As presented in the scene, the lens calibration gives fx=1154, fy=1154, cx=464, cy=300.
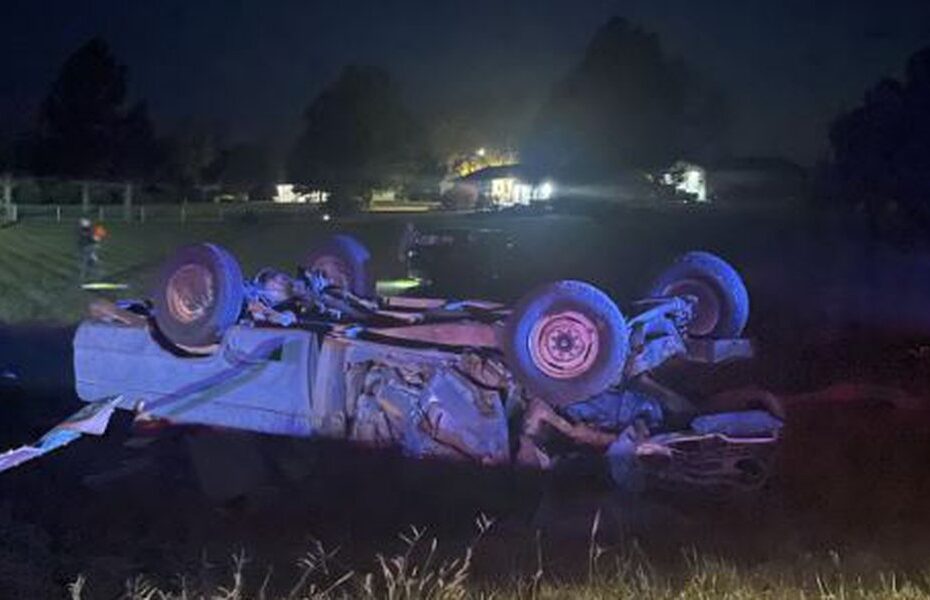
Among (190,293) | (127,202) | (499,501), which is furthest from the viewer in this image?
(127,202)

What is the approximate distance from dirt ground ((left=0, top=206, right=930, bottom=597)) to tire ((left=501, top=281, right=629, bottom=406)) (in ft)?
1.67

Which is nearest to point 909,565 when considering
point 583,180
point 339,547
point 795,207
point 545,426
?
point 545,426

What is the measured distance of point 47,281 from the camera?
72.1ft

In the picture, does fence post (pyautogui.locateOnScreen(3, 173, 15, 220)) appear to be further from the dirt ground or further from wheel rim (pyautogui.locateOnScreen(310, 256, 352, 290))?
the dirt ground

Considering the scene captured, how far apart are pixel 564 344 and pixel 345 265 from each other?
298 cm

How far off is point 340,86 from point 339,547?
61847 millimetres

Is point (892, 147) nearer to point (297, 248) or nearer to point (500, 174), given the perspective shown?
point (297, 248)

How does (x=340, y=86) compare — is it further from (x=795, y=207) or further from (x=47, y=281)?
(x=47, y=281)

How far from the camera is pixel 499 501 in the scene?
6.48 m

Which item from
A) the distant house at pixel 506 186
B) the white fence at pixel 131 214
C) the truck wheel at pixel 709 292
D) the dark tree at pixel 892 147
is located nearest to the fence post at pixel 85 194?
the white fence at pixel 131 214

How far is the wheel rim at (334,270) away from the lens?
29.1ft

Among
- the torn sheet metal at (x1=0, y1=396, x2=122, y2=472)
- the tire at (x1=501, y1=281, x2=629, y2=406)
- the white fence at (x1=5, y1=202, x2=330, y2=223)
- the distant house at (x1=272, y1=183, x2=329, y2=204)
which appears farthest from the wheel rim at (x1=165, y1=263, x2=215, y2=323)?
the distant house at (x1=272, y1=183, x2=329, y2=204)

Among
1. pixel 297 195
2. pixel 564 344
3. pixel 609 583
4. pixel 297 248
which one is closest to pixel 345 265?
pixel 564 344

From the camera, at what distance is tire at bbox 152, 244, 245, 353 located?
24.3ft
